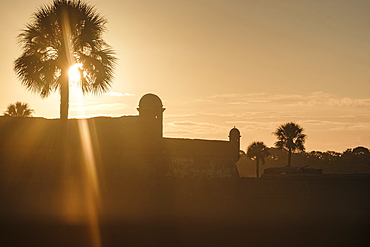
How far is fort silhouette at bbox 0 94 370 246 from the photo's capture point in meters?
22.7

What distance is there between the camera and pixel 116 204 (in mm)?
29844

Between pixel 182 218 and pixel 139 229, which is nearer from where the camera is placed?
pixel 139 229

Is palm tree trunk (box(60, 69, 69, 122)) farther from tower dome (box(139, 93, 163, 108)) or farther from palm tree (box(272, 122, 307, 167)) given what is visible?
palm tree (box(272, 122, 307, 167))

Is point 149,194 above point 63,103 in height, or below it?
below

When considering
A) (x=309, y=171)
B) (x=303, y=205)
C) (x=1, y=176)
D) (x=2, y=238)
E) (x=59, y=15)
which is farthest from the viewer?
(x=309, y=171)

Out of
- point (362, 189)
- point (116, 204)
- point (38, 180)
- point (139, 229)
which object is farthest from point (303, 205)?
point (38, 180)

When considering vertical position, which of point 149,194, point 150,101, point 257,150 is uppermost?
point 150,101

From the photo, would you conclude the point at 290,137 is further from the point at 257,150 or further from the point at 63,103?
the point at 63,103

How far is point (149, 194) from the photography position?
32250 millimetres

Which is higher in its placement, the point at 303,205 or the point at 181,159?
the point at 181,159

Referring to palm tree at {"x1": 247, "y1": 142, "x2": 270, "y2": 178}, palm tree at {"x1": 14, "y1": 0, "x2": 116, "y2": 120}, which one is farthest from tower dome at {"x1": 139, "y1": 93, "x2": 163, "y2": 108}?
palm tree at {"x1": 247, "y1": 142, "x2": 270, "y2": 178}

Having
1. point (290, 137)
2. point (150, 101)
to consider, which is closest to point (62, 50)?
point (150, 101)

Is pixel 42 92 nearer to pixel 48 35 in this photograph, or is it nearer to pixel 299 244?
pixel 48 35

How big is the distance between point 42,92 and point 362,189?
21804 mm
